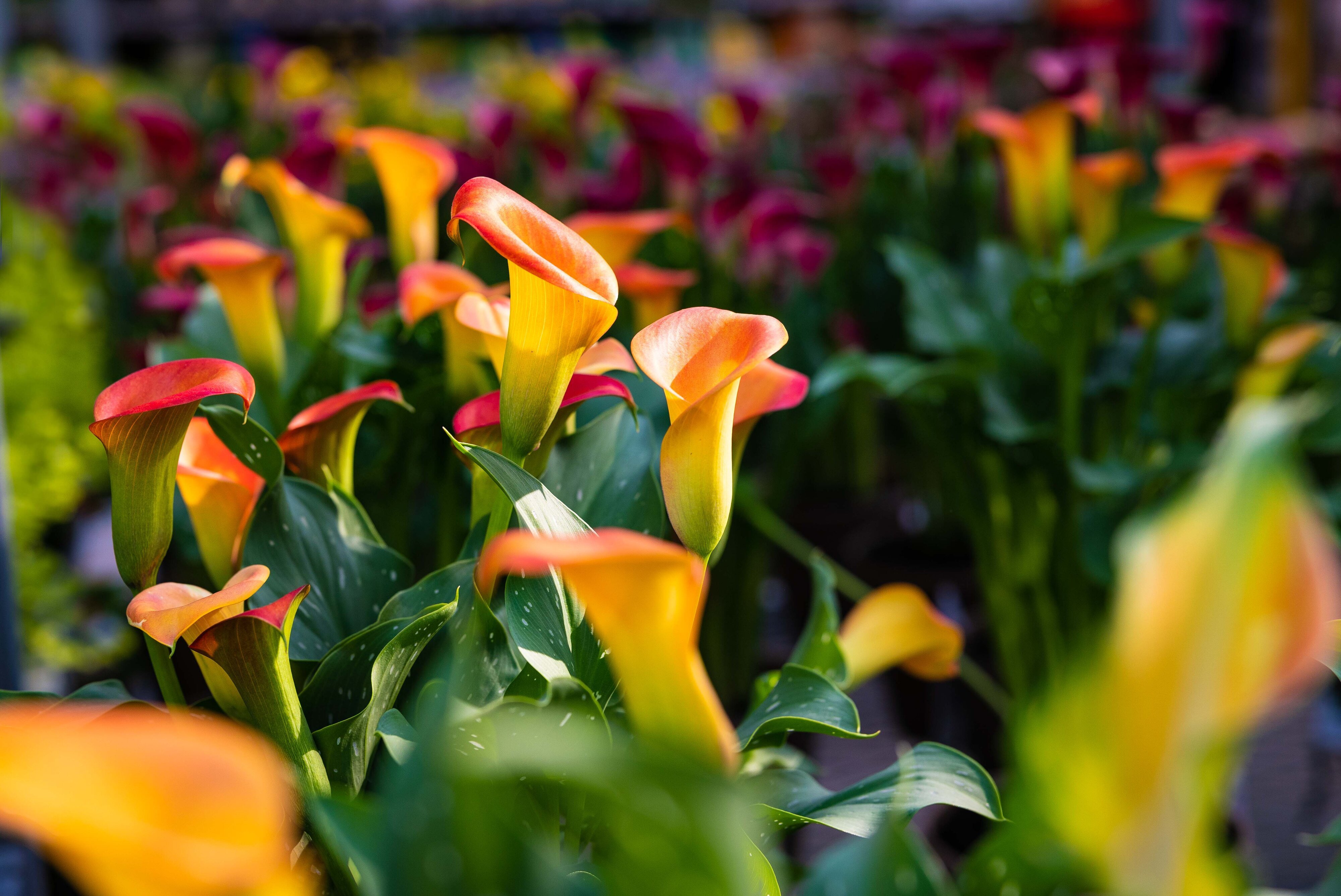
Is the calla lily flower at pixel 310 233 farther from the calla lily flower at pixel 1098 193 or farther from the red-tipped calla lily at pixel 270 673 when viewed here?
the calla lily flower at pixel 1098 193

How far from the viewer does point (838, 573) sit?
2.86 ft

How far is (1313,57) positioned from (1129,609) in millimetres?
2644

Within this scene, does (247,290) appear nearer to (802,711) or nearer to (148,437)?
(148,437)

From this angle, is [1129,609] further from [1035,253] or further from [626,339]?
[1035,253]

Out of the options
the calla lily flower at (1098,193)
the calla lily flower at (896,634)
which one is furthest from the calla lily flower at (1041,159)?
the calla lily flower at (896,634)

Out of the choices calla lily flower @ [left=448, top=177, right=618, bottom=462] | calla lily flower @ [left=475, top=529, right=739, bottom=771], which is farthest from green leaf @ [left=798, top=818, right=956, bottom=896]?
calla lily flower @ [left=448, top=177, right=618, bottom=462]

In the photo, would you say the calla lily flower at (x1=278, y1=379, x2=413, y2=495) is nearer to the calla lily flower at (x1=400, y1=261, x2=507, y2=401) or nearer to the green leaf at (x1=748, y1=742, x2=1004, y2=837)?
the calla lily flower at (x1=400, y1=261, x2=507, y2=401)

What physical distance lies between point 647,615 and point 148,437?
164 millimetres

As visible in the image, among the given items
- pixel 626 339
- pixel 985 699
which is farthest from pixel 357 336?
pixel 985 699

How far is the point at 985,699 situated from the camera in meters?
0.77

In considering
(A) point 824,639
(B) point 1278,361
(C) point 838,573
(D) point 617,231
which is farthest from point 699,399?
(C) point 838,573

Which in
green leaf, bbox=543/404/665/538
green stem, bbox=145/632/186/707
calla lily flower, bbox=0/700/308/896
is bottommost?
green stem, bbox=145/632/186/707

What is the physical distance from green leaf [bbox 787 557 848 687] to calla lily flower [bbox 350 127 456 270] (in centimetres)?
25

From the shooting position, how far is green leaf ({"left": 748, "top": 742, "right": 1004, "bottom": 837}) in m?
0.31
